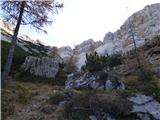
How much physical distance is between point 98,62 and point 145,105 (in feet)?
47.6

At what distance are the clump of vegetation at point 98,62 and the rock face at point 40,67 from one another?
3407 mm

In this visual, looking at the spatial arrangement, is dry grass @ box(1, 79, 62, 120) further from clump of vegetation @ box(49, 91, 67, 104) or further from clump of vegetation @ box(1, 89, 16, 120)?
clump of vegetation @ box(49, 91, 67, 104)

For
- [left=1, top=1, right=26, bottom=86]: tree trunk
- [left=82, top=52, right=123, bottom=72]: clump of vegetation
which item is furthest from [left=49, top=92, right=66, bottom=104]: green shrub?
[left=82, top=52, right=123, bottom=72]: clump of vegetation

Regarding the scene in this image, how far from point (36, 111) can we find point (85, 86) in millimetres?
6578

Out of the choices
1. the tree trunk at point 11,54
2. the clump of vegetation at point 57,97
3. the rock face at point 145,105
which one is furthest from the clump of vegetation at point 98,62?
the rock face at point 145,105

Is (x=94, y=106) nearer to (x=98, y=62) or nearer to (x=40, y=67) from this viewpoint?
(x=40, y=67)

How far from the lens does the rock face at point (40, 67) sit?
87.4ft

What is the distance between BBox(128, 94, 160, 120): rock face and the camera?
14943 millimetres

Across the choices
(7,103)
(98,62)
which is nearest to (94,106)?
(7,103)

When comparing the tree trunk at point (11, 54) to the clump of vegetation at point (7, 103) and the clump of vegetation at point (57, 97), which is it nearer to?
the clump of vegetation at point (7, 103)

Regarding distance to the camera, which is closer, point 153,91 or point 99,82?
point 153,91

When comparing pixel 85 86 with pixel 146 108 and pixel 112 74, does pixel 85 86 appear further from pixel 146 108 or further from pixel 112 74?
pixel 146 108

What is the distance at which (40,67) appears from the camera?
→ 27.2 metres

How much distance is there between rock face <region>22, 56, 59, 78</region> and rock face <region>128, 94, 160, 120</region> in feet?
39.3
